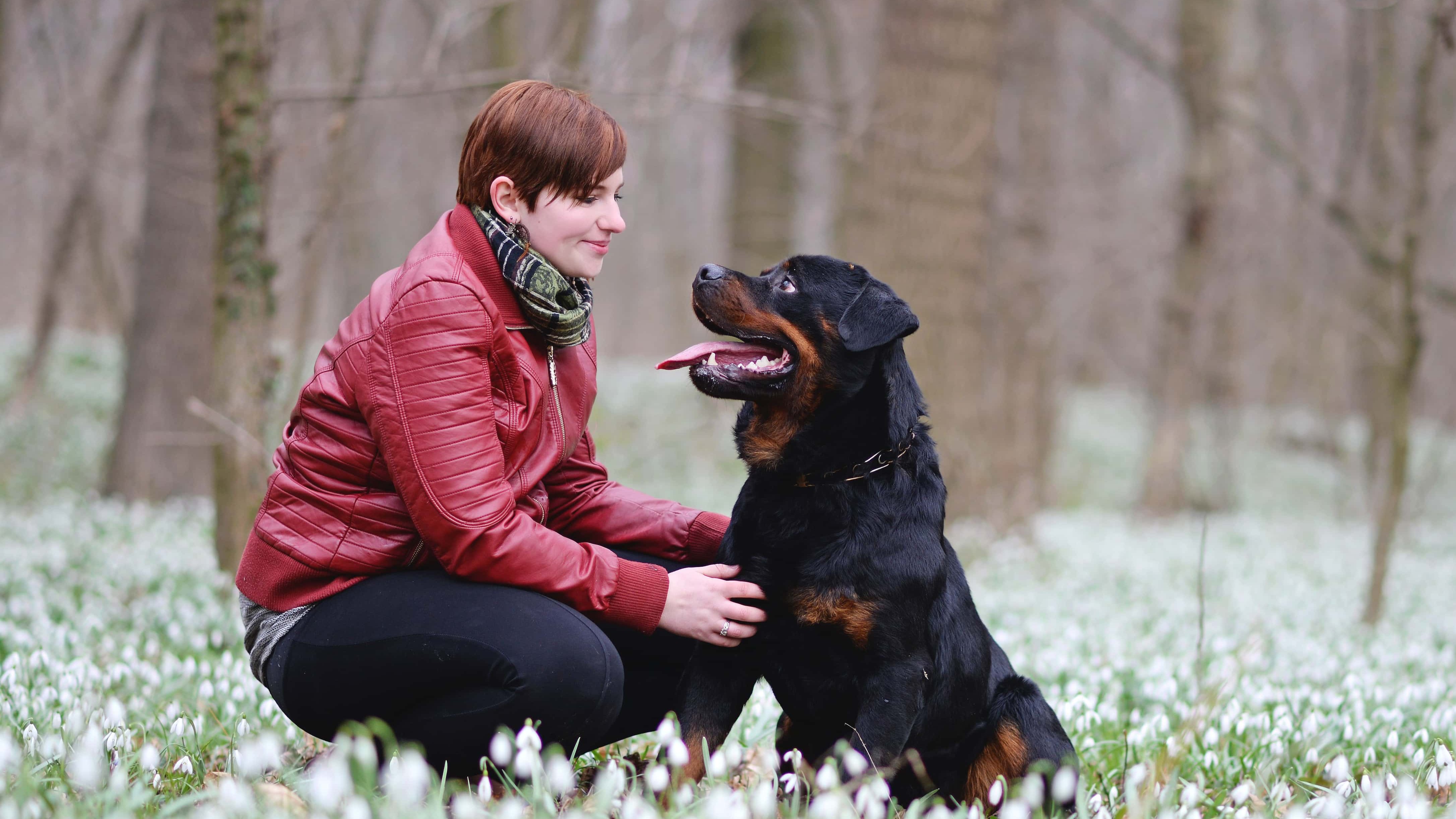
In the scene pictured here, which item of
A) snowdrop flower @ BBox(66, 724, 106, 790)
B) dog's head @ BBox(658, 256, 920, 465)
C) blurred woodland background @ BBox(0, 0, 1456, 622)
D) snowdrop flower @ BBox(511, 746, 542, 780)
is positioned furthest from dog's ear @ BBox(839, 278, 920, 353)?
blurred woodland background @ BBox(0, 0, 1456, 622)

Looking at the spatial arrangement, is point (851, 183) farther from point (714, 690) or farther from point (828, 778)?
point (828, 778)

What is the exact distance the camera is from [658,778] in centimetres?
223

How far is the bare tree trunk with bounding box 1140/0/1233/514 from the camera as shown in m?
12.8

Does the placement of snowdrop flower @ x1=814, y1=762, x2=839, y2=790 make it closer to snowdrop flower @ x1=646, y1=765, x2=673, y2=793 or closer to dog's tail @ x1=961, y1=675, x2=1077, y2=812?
snowdrop flower @ x1=646, y1=765, x2=673, y2=793

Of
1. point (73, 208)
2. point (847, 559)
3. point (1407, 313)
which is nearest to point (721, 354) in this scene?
point (847, 559)

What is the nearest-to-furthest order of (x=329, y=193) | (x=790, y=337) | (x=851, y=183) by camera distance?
(x=790, y=337) < (x=329, y=193) < (x=851, y=183)

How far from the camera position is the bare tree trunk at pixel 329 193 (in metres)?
5.33

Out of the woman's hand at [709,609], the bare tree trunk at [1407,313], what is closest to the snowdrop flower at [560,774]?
the woman's hand at [709,609]

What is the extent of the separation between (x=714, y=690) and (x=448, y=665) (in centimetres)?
67

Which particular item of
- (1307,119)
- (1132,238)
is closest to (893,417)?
(1307,119)

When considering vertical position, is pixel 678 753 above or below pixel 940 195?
below

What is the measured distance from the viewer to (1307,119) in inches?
667

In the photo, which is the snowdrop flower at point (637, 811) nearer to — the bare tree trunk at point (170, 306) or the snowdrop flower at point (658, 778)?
the snowdrop flower at point (658, 778)

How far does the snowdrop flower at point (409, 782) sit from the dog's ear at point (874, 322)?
61.0 inches
